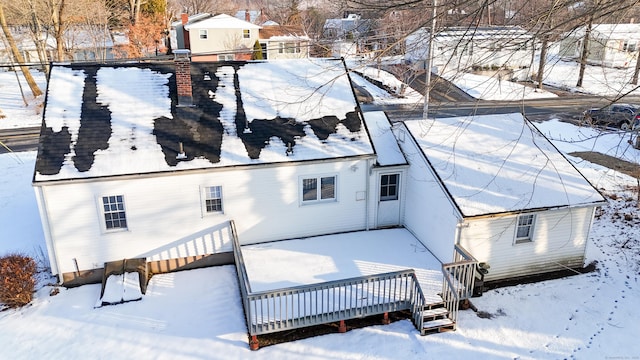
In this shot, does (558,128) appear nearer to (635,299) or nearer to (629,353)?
(635,299)

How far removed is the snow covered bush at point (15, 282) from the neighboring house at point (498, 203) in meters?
11.0

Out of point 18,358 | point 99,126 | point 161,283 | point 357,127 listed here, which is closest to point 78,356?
point 18,358

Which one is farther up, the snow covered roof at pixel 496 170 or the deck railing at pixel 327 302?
the snow covered roof at pixel 496 170

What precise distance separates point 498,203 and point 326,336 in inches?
224

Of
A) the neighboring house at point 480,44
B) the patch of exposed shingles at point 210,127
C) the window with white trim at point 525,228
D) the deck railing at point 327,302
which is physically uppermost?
the neighboring house at point 480,44

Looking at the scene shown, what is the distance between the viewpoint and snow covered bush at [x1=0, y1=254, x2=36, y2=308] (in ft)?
39.5

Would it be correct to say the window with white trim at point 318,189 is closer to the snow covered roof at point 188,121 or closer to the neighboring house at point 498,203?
the snow covered roof at point 188,121

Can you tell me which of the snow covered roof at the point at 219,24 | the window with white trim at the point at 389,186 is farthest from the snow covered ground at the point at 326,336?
the snow covered roof at the point at 219,24

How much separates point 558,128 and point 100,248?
2596 centimetres

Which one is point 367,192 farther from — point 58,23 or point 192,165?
point 58,23

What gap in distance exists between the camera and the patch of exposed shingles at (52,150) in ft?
40.6

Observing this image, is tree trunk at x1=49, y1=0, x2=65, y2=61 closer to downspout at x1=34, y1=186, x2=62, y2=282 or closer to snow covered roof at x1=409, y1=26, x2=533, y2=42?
downspout at x1=34, y1=186, x2=62, y2=282

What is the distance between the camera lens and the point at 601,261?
46.8 feet

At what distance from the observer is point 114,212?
13055mm
